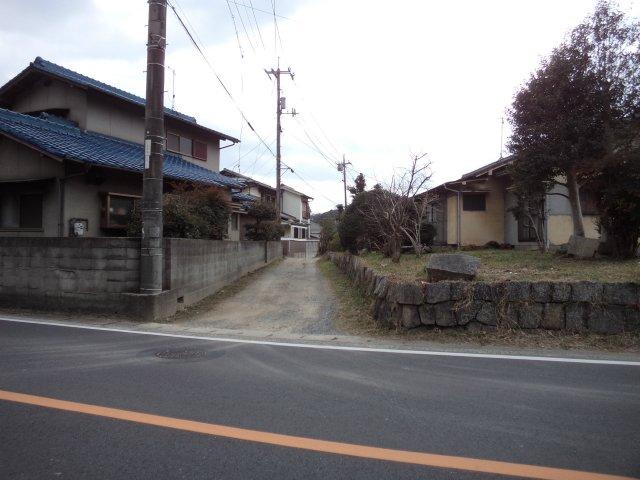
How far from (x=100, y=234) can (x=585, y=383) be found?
1236cm

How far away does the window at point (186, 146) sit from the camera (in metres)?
18.6

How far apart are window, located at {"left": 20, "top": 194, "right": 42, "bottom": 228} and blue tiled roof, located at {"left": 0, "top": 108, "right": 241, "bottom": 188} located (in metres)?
1.72

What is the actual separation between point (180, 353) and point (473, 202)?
53.6 feet

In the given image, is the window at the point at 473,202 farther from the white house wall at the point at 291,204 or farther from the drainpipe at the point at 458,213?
the white house wall at the point at 291,204

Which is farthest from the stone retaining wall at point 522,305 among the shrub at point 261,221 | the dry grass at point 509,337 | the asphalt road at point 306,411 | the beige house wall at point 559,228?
the shrub at point 261,221

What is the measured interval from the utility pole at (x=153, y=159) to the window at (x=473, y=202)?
1421cm

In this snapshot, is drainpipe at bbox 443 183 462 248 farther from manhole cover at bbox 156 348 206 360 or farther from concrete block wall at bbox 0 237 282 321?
manhole cover at bbox 156 348 206 360

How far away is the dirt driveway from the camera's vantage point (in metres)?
8.60

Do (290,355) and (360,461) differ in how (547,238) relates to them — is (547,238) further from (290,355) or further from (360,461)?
(360,461)

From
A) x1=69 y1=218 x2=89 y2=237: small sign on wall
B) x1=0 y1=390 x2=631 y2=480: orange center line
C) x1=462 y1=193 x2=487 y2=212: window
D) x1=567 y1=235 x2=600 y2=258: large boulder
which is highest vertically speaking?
x1=462 y1=193 x2=487 y2=212: window

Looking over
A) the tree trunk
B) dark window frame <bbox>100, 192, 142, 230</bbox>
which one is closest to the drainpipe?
the tree trunk

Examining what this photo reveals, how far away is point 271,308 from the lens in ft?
33.7

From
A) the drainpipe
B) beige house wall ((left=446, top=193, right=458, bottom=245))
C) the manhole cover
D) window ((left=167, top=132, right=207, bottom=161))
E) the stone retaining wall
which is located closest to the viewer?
the manhole cover

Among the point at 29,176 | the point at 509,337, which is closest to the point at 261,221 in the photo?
the point at 29,176
